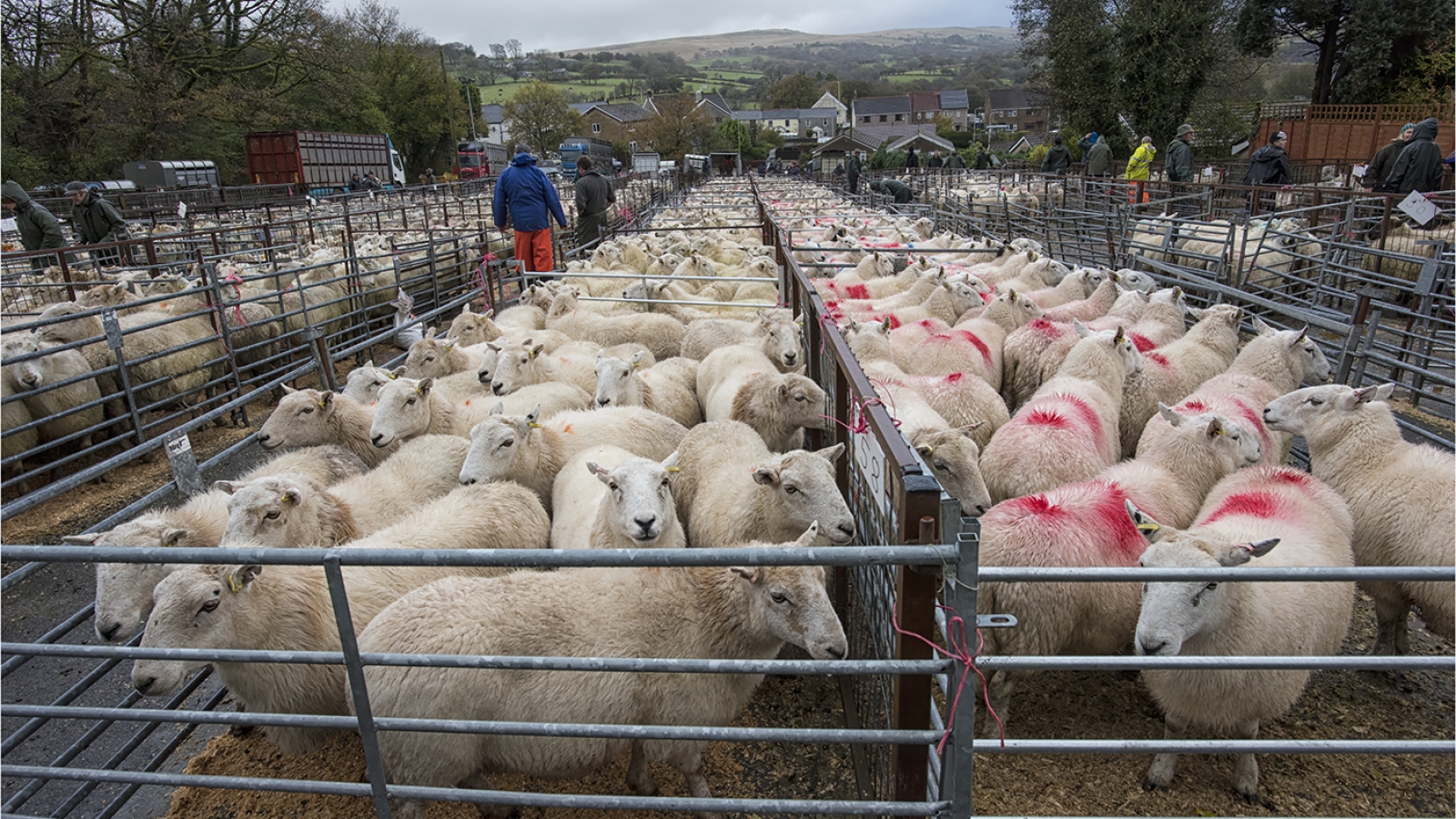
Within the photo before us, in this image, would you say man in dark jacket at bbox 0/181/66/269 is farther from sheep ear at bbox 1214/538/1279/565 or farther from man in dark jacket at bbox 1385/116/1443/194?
man in dark jacket at bbox 1385/116/1443/194

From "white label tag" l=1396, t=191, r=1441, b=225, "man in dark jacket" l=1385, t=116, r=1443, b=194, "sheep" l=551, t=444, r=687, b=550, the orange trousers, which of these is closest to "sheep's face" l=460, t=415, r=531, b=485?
"sheep" l=551, t=444, r=687, b=550

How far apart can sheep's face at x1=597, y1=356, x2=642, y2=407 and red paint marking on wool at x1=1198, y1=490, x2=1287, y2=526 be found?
3873mm

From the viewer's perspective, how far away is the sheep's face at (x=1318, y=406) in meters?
4.29

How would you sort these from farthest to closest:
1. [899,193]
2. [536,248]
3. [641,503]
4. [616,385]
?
[899,193]
[536,248]
[616,385]
[641,503]

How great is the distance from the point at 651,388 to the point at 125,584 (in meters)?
3.69

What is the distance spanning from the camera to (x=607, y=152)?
168ft

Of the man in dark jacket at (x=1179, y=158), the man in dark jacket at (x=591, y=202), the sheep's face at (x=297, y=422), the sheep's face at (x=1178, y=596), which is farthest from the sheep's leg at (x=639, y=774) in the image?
the man in dark jacket at (x=1179, y=158)

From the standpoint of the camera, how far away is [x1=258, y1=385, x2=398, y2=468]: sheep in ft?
16.8

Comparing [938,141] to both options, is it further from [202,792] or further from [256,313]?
[202,792]

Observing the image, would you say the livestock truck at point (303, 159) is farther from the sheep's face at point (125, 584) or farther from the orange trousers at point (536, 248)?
the sheep's face at point (125, 584)

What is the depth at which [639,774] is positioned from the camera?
10.6 feet

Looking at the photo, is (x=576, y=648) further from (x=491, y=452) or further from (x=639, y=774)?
Answer: (x=491, y=452)

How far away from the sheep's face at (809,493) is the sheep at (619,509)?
0.49 meters

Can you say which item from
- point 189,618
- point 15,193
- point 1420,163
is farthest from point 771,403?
point 1420,163
